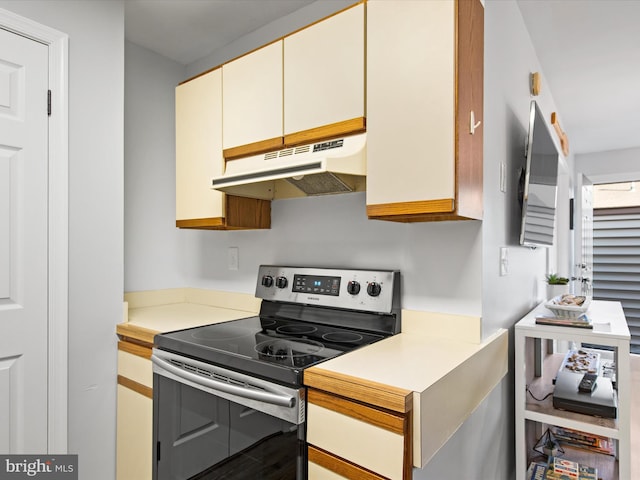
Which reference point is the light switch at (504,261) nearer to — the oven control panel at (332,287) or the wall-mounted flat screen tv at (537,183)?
the wall-mounted flat screen tv at (537,183)

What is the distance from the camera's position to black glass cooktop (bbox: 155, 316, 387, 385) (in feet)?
4.01

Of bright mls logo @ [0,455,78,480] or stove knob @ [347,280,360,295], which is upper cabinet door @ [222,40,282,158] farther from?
bright mls logo @ [0,455,78,480]

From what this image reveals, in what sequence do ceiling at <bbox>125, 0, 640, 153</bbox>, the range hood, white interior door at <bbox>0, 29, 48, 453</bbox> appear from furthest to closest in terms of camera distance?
ceiling at <bbox>125, 0, 640, 153</bbox> < white interior door at <bbox>0, 29, 48, 453</bbox> < the range hood

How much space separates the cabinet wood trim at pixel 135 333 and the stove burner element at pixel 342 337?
74cm

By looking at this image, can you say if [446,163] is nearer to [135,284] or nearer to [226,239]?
[226,239]

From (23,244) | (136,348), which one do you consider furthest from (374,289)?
(23,244)

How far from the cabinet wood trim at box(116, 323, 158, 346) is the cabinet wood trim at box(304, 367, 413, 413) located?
89 cm

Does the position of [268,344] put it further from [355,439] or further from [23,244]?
[23,244]

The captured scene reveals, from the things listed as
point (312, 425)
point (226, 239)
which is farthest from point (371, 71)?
point (226, 239)

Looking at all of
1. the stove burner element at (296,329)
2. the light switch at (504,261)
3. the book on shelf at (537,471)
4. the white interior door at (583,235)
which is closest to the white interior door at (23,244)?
the stove burner element at (296,329)

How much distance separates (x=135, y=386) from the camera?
180 centimetres

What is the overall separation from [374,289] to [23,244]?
1.48 m

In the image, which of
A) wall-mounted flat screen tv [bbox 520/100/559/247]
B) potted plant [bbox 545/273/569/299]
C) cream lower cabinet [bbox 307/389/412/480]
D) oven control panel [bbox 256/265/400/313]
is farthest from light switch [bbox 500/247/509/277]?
cream lower cabinet [bbox 307/389/412/480]

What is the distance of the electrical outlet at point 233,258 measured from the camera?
2.29 metres
